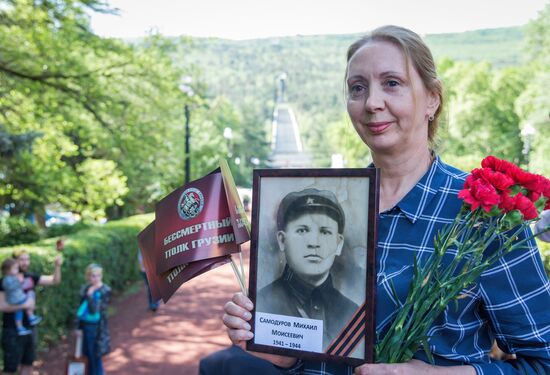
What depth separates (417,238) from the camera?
152cm

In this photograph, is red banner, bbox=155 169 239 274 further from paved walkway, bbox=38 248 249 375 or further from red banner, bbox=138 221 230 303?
paved walkway, bbox=38 248 249 375

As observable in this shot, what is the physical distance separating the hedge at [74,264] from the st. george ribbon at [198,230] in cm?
705

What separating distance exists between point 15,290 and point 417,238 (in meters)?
6.30

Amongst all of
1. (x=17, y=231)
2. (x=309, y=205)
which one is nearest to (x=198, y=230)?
(x=309, y=205)

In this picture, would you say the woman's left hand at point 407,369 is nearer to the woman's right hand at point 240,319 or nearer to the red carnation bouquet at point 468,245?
the red carnation bouquet at point 468,245

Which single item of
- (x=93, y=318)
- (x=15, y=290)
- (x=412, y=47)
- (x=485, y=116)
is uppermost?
(x=485, y=116)

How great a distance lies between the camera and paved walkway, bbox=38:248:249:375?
814 cm

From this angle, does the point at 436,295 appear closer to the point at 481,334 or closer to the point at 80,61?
the point at 481,334

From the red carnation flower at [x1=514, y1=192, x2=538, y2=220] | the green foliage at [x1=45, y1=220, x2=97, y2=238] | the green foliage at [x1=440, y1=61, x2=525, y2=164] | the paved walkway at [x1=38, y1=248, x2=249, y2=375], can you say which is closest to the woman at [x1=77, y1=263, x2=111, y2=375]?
the paved walkway at [x1=38, y1=248, x2=249, y2=375]

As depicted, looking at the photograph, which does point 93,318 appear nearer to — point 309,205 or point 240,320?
point 240,320

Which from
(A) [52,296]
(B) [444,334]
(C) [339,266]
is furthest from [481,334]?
(A) [52,296]

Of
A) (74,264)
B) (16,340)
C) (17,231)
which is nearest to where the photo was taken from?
(16,340)

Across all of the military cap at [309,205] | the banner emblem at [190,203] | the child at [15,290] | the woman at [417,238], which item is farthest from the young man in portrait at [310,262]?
the child at [15,290]

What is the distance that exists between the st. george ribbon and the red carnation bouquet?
0.52 m
